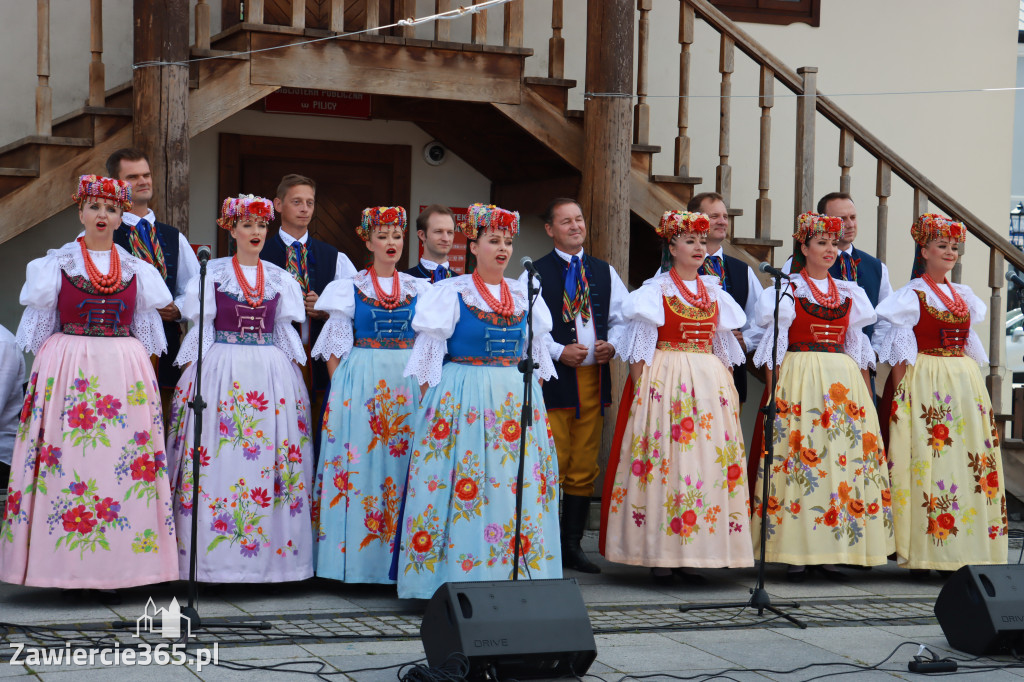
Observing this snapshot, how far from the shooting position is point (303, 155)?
26.6 feet

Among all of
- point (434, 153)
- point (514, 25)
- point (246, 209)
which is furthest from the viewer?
point (434, 153)

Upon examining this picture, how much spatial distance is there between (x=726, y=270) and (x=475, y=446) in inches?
81.4

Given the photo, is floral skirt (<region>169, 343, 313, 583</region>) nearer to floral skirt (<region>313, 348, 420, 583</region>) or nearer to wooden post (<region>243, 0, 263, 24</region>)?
floral skirt (<region>313, 348, 420, 583</region>)

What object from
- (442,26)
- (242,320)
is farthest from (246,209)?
(442,26)

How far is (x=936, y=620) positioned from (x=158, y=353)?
3.26m

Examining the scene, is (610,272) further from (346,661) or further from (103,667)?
(103,667)

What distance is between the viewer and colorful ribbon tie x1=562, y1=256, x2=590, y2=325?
6.02m

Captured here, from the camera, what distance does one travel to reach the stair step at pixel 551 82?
7.10 meters

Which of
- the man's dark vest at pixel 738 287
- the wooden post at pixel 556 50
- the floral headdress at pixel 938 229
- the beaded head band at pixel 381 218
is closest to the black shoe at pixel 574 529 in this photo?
the man's dark vest at pixel 738 287

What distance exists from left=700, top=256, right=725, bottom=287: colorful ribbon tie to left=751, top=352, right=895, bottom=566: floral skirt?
0.68 metres

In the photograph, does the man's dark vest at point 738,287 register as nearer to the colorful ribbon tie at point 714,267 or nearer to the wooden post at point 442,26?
the colorful ribbon tie at point 714,267

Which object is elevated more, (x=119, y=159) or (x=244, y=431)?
(x=119, y=159)

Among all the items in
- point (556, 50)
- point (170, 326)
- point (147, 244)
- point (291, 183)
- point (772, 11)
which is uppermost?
point (772, 11)

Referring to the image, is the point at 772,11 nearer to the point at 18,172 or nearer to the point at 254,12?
the point at 254,12
